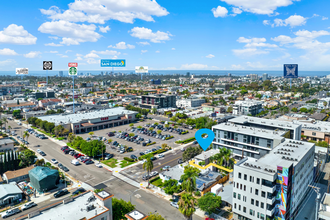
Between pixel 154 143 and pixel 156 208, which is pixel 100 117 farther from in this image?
pixel 156 208

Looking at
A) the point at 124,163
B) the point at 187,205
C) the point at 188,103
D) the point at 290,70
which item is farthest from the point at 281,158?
the point at 290,70

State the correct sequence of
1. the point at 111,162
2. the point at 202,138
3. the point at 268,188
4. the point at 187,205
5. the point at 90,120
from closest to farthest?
the point at 187,205 → the point at 268,188 → the point at 202,138 → the point at 111,162 → the point at 90,120

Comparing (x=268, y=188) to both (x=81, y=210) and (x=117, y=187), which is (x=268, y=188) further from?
(x=117, y=187)

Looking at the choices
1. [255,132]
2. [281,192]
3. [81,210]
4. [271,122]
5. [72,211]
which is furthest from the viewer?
[271,122]

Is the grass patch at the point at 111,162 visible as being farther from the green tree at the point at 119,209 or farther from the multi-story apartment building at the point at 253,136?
the multi-story apartment building at the point at 253,136

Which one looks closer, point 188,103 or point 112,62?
point 112,62

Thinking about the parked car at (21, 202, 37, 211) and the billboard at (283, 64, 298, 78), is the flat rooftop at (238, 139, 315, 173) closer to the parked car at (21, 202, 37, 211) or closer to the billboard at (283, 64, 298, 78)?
the parked car at (21, 202, 37, 211)

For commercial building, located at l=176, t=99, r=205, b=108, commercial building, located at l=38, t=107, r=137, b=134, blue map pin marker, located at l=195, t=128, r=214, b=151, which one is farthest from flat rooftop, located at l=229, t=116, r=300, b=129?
Result: commercial building, located at l=176, t=99, r=205, b=108

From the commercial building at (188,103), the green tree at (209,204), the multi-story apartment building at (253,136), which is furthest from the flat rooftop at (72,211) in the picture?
the commercial building at (188,103)
